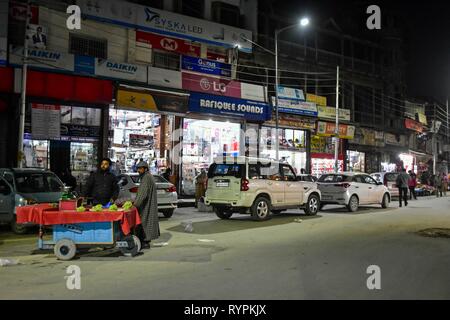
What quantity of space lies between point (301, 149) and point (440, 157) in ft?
80.8

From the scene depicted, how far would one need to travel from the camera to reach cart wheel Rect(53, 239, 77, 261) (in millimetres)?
8242

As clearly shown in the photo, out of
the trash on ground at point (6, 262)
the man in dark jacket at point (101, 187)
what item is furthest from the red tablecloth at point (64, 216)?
the man in dark jacket at point (101, 187)

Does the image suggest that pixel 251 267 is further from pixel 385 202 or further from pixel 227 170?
pixel 385 202

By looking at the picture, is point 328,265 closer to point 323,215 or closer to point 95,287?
point 95,287

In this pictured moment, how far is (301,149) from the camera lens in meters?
28.9

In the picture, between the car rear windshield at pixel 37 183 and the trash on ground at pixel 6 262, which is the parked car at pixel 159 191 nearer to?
the car rear windshield at pixel 37 183

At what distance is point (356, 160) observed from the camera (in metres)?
33.0

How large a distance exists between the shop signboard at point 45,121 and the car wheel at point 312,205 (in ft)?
35.1

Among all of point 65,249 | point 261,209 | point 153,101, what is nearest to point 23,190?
point 65,249

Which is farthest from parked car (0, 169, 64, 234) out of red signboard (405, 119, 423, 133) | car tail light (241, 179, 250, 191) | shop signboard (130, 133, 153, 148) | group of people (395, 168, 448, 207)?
red signboard (405, 119, 423, 133)

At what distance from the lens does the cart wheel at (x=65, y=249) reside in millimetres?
8242

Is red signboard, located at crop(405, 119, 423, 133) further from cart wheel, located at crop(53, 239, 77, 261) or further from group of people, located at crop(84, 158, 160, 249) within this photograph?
cart wheel, located at crop(53, 239, 77, 261)

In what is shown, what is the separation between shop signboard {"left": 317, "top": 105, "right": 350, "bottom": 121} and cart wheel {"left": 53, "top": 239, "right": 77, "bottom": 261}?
76.0ft

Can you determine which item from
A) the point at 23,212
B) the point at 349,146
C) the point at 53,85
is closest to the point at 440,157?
the point at 349,146
